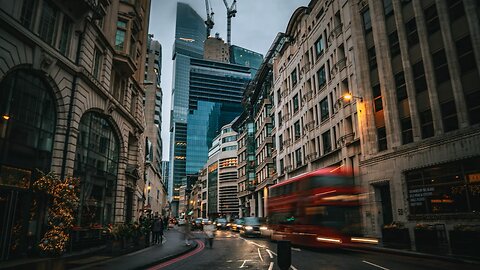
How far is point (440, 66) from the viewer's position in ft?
72.6

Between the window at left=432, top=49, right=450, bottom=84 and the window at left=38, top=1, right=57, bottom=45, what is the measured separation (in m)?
24.8

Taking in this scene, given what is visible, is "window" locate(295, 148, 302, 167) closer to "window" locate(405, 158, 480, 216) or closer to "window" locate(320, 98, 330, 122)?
"window" locate(320, 98, 330, 122)

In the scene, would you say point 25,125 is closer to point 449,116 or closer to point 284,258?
point 284,258

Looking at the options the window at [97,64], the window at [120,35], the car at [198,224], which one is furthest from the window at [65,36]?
the car at [198,224]

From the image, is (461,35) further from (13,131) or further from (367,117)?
(13,131)

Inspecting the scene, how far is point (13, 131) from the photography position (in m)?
13.5

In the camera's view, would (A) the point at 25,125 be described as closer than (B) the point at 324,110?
Yes

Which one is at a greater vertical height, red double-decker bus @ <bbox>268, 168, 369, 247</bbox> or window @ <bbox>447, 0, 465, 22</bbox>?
window @ <bbox>447, 0, 465, 22</bbox>

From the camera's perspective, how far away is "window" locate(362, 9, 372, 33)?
95.9 ft

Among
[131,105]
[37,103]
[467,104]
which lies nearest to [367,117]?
[467,104]

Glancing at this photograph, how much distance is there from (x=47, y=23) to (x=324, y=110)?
2883 cm

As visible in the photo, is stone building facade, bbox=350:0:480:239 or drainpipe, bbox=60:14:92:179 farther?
stone building facade, bbox=350:0:480:239

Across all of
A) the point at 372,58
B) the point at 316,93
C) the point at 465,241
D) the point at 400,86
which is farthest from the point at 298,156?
the point at 465,241

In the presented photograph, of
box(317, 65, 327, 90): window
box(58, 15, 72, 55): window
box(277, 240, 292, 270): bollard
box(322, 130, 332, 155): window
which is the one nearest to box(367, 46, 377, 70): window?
box(317, 65, 327, 90): window
